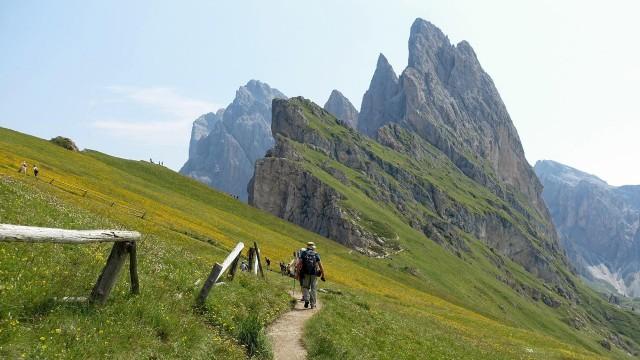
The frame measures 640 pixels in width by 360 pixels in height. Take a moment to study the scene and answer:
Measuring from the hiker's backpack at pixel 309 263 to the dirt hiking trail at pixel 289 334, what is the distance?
2.16 metres

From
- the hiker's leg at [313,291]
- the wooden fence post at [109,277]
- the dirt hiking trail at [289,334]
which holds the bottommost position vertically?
the dirt hiking trail at [289,334]

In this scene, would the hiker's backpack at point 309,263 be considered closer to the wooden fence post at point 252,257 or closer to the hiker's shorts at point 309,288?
the hiker's shorts at point 309,288

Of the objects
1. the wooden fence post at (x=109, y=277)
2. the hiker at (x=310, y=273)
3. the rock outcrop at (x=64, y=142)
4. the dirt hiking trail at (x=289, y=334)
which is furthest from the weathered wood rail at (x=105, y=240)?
the rock outcrop at (x=64, y=142)

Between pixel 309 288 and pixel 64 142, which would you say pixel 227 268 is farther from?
pixel 64 142

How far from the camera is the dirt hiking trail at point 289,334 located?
16.6m

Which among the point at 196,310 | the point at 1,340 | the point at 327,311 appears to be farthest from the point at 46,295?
the point at 327,311

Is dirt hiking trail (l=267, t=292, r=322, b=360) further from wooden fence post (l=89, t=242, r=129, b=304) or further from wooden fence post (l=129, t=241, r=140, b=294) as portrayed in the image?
wooden fence post (l=89, t=242, r=129, b=304)

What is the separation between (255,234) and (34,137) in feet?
164

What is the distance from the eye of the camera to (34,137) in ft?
324

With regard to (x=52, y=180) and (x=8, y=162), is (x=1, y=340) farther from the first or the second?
(x=8, y=162)

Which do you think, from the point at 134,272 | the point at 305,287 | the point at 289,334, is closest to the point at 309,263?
the point at 305,287

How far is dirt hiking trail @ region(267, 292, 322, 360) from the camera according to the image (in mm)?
16594

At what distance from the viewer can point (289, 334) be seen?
19172 millimetres

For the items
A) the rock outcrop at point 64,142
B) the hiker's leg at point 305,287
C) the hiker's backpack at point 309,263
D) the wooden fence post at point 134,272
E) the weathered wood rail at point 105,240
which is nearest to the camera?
the weathered wood rail at point 105,240
